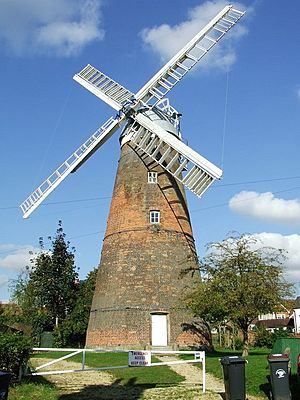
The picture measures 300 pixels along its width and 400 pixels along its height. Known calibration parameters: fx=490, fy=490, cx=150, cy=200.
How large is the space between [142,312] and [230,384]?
11.5 metres

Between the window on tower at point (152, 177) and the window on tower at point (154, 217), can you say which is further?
the window on tower at point (152, 177)

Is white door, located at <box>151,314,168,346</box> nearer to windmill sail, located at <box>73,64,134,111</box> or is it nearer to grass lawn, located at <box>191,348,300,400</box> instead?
grass lawn, located at <box>191,348,300,400</box>

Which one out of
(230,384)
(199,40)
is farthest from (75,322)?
(230,384)

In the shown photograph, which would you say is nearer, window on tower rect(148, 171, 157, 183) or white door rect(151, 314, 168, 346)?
white door rect(151, 314, 168, 346)

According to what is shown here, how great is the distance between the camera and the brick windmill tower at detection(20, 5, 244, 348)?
71.1 ft

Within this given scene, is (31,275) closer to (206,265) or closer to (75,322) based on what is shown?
(75,322)

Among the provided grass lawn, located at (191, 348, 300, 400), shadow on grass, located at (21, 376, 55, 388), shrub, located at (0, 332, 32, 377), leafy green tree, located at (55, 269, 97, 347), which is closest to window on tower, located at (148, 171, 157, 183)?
grass lawn, located at (191, 348, 300, 400)

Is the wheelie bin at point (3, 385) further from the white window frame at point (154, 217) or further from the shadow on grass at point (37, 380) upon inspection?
the white window frame at point (154, 217)

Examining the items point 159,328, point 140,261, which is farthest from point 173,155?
point 159,328

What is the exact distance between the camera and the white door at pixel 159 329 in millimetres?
21484

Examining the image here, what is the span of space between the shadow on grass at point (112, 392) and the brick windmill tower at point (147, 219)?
28.6 ft

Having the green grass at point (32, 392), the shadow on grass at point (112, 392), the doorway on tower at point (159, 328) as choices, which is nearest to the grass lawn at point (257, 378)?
the shadow on grass at point (112, 392)

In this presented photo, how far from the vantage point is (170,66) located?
956 inches

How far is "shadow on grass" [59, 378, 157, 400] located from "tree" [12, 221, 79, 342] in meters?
20.8
